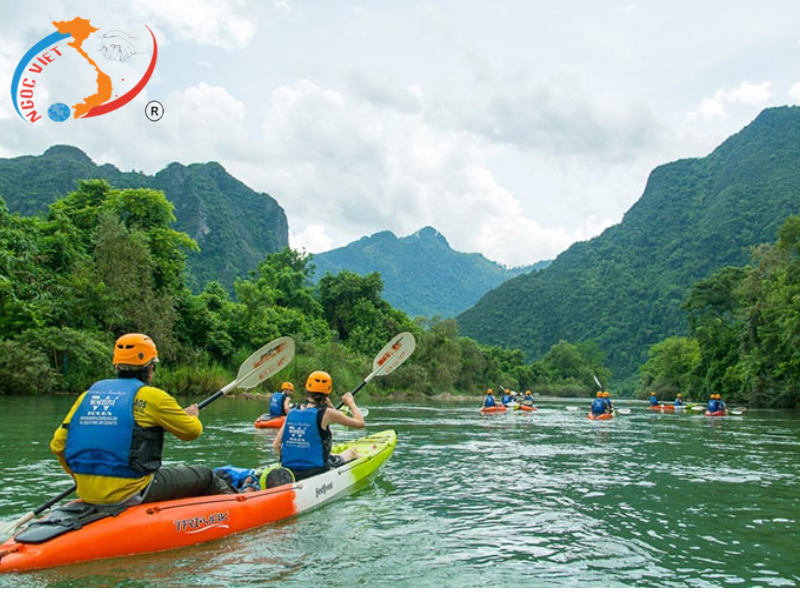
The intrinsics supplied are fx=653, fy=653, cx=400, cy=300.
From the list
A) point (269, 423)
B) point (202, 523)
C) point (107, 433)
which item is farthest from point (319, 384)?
point (269, 423)

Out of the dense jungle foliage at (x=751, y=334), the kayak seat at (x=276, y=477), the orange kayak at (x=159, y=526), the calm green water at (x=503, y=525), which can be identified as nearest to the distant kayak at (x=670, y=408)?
the dense jungle foliage at (x=751, y=334)

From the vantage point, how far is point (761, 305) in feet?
118

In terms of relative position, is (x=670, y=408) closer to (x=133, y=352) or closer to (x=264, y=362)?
(x=264, y=362)

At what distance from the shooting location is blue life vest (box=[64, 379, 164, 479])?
460cm

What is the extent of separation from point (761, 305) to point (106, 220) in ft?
112

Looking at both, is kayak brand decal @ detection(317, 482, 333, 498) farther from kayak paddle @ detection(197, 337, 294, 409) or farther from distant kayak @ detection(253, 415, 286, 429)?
distant kayak @ detection(253, 415, 286, 429)

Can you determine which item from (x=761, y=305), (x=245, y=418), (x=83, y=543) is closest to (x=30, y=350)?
(x=245, y=418)

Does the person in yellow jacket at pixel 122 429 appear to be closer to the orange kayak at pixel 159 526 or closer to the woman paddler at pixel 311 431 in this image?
the orange kayak at pixel 159 526

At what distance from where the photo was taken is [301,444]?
693 centimetres

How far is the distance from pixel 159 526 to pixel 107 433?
846mm

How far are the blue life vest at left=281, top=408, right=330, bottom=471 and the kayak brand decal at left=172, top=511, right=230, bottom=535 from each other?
56.6 inches

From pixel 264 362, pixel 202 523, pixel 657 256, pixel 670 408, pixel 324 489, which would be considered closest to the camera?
pixel 202 523

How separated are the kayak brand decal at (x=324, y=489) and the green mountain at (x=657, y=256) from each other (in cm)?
8221

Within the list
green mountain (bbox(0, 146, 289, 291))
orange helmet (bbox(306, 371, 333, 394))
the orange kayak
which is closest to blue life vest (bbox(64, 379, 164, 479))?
the orange kayak
